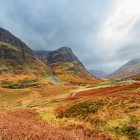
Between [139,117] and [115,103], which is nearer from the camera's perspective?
[139,117]

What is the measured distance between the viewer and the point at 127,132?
78.5 feet

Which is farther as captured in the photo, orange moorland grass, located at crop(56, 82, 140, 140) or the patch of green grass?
the patch of green grass

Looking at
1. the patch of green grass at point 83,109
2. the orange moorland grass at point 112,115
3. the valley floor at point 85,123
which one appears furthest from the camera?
the patch of green grass at point 83,109

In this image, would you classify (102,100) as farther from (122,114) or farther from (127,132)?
(127,132)

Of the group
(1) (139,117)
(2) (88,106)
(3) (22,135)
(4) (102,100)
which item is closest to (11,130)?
(3) (22,135)

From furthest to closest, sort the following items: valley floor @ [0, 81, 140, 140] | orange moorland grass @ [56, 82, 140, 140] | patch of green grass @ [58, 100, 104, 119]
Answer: patch of green grass @ [58, 100, 104, 119]
orange moorland grass @ [56, 82, 140, 140]
valley floor @ [0, 81, 140, 140]

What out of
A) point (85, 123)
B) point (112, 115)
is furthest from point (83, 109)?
point (85, 123)

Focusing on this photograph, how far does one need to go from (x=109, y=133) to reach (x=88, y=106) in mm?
12223

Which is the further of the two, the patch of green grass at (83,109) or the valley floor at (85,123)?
the patch of green grass at (83,109)

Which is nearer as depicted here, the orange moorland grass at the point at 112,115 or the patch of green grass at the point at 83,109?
the orange moorland grass at the point at 112,115

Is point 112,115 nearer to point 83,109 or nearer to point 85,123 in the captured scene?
point 85,123

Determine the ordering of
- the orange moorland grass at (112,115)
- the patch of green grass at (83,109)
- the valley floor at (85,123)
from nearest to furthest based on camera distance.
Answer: the valley floor at (85,123), the orange moorland grass at (112,115), the patch of green grass at (83,109)

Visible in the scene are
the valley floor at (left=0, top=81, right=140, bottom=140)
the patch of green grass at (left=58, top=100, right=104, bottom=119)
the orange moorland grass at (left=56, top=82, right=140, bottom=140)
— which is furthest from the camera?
the patch of green grass at (left=58, top=100, right=104, bottom=119)

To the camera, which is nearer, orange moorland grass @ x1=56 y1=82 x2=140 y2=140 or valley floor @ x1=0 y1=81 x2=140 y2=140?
valley floor @ x1=0 y1=81 x2=140 y2=140
